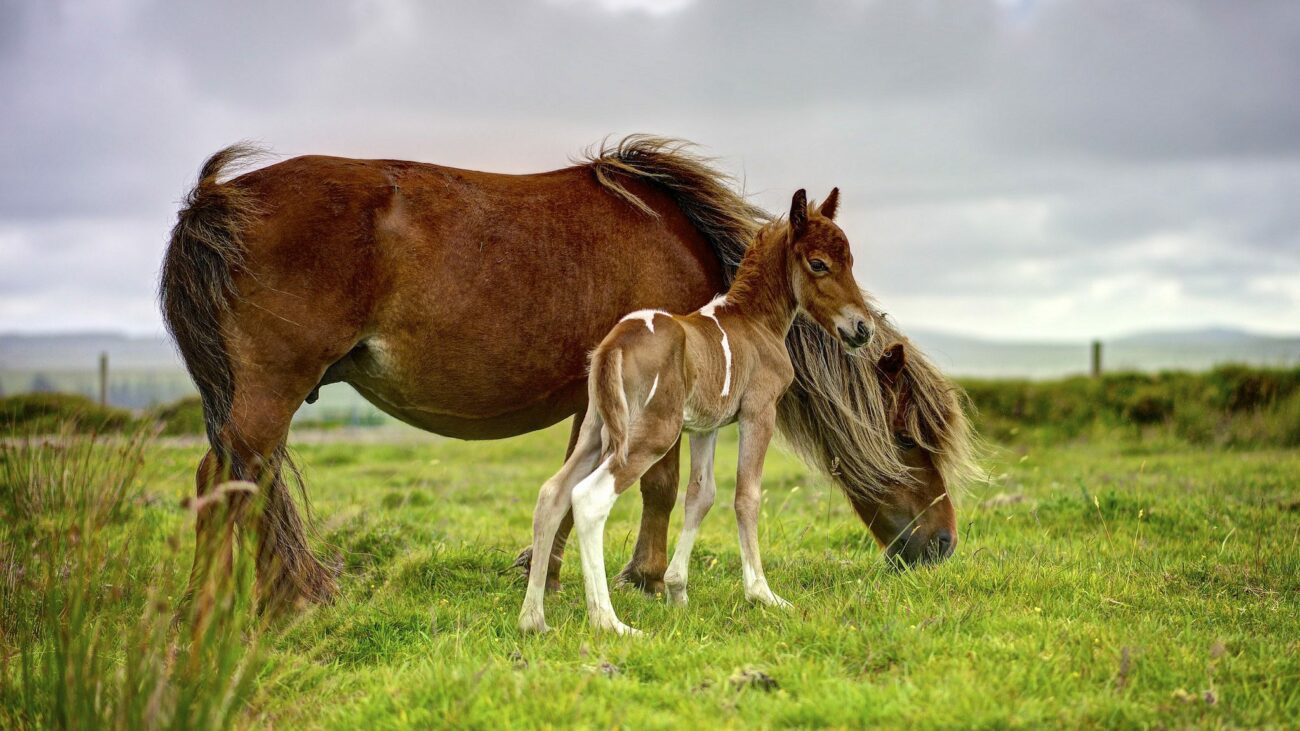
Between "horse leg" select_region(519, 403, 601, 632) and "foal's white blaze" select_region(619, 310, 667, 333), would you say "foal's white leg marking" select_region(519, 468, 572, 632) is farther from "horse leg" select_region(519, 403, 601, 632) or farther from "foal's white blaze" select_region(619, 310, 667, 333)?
"foal's white blaze" select_region(619, 310, 667, 333)

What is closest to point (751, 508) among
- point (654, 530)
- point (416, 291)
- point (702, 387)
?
point (702, 387)

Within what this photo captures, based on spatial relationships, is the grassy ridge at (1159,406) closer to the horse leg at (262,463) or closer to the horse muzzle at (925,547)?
the horse muzzle at (925,547)

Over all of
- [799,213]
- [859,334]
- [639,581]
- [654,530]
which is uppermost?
[799,213]

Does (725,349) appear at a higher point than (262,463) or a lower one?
higher

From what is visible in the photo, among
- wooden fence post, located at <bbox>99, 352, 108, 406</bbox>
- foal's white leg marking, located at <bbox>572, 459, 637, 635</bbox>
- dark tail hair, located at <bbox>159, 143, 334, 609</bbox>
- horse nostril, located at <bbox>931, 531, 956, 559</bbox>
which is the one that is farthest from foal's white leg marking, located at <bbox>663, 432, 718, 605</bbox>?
wooden fence post, located at <bbox>99, 352, 108, 406</bbox>

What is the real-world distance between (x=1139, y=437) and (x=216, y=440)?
14.5 meters

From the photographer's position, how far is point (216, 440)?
5.38 meters

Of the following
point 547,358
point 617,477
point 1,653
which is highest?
point 547,358

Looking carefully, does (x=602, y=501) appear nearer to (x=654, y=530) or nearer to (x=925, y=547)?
(x=654, y=530)

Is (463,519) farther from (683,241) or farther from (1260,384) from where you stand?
(1260,384)

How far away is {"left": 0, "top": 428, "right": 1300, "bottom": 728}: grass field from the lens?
388 cm

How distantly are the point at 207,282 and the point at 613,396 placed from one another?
2238mm

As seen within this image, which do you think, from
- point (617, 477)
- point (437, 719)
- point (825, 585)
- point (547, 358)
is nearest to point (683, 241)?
point (547, 358)

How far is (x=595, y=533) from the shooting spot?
15.8 feet
